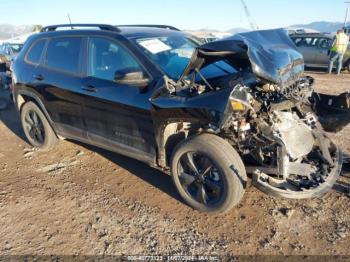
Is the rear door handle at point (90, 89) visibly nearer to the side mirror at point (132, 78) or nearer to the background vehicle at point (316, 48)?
the side mirror at point (132, 78)

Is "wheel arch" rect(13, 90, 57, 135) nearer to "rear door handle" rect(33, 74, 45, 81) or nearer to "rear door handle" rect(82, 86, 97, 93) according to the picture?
"rear door handle" rect(33, 74, 45, 81)

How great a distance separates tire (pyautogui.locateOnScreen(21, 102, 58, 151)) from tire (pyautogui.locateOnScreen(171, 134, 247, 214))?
2580 millimetres

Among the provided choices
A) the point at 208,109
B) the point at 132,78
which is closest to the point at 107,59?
the point at 132,78

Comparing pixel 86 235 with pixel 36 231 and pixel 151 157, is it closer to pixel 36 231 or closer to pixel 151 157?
pixel 36 231

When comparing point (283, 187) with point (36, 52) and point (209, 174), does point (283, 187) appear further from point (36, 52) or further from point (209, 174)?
point (36, 52)

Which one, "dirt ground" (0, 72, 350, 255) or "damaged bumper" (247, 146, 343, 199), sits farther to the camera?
"damaged bumper" (247, 146, 343, 199)

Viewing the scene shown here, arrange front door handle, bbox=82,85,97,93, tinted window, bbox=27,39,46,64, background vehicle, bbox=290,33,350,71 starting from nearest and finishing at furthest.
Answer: front door handle, bbox=82,85,97,93 → tinted window, bbox=27,39,46,64 → background vehicle, bbox=290,33,350,71

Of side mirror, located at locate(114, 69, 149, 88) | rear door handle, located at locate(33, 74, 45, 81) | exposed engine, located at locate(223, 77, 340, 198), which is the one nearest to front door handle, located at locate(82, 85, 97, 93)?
side mirror, located at locate(114, 69, 149, 88)

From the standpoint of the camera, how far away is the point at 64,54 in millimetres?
4891

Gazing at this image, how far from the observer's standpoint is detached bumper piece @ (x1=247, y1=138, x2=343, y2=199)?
11.8 ft

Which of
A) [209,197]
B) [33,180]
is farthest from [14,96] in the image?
[209,197]

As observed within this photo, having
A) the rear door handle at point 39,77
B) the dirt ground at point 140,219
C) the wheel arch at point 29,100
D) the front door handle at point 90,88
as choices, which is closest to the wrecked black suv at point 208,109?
the front door handle at point 90,88

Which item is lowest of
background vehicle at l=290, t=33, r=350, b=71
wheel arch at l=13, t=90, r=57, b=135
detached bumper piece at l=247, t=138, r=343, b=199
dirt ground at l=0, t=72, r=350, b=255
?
background vehicle at l=290, t=33, r=350, b=71

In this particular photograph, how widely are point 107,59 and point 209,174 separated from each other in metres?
1.87
